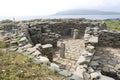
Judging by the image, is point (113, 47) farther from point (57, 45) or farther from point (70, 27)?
point (70, 27)

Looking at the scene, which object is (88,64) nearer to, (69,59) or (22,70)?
(69,59)

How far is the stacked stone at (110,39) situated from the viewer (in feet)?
41.1

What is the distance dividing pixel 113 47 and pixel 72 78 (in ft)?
25.6

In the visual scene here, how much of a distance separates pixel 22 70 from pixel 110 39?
8.31 meters

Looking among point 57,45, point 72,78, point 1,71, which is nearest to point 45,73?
point 72,78

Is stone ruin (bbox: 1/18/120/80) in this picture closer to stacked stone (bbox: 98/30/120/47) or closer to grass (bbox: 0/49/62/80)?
stacked stone (bbox: 98/30/120/47)

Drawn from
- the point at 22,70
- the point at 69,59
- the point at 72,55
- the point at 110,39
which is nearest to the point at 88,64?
the point at 69,59

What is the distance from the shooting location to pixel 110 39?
12617 mm

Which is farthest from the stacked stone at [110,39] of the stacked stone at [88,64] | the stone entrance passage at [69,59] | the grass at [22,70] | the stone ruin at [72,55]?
the grass at [22,70]

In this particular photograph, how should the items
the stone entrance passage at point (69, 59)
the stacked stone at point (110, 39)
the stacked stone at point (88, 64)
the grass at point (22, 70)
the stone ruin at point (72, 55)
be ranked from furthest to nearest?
the stacked stone at point (110, 39)
the stone entrance passage at point (69, 59)
the stone ruin at point (72, 55)
the stacked stone at point (88, 64)
the grass at point (22, 70)

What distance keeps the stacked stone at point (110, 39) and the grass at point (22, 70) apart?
7162 millimetres

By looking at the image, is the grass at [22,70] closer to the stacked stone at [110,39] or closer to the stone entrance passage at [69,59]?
the stone entrance passage at [69,59]

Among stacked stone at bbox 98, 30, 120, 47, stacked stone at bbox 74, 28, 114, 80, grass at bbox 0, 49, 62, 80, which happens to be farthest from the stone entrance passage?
grass at bbox 0, 49, 62, 80

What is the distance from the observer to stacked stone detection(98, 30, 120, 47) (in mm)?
12523
